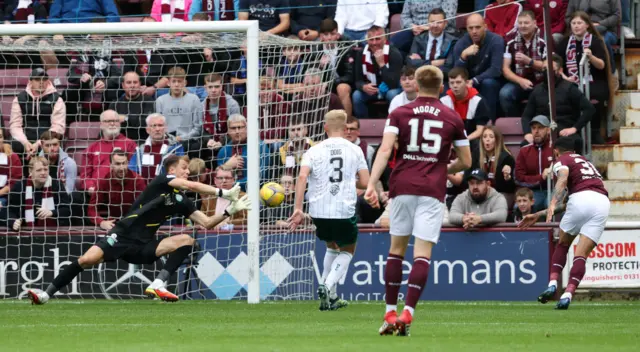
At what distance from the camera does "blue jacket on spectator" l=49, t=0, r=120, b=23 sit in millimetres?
19688

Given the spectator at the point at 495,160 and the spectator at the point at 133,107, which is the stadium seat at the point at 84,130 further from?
the spectator at the point at 495,160

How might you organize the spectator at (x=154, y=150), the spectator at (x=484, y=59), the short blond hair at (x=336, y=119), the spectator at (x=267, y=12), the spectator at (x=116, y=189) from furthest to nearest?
the spectator at (x=267, y=12), the spectator at (x=484, y=59), the spectator at (x=154, y=150), the spectator at (x=116, y=189), the short blond hair at (x=336, y=119)

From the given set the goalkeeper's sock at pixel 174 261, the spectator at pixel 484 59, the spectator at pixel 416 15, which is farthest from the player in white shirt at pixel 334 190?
the spectator at pixel 416 15

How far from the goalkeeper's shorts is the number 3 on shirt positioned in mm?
5630

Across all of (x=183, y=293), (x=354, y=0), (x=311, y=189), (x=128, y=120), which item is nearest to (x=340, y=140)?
(x=311, y=189)

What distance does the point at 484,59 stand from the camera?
17766mm

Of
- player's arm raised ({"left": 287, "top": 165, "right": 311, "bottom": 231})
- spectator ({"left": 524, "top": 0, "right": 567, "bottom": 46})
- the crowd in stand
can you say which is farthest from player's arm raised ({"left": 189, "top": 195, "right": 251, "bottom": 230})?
spectator ({"left": 524, "top": 0, "right": 567, "bottom": 46})

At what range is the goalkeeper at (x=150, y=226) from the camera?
546 inches

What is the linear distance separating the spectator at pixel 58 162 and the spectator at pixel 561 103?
6.24 meters

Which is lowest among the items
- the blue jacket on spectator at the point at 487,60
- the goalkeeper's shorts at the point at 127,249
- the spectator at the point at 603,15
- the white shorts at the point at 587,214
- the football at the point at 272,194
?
the goalkeeper's shorts at the point at 127,249

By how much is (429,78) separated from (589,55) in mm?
8778

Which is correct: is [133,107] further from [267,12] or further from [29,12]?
[29,12]

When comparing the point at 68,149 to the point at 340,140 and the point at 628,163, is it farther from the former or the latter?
the point at 628,163

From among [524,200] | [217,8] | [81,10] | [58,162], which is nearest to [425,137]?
[524,200]
